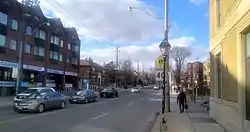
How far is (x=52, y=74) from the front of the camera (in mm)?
59188

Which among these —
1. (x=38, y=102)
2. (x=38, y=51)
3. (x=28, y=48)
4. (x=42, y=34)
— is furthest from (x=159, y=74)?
(x=42, y=34)

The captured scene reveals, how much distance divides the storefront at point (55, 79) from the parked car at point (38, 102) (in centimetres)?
3117

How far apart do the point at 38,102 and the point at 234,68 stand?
1337cm

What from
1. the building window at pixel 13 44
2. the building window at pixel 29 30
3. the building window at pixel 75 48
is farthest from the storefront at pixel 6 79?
the building window at pixel 75 48

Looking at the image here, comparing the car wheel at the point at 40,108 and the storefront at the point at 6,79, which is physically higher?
the storefront at the point at 6,79

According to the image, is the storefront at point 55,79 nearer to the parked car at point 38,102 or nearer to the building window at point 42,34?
the building window at point 42,34

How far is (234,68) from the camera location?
42.5 feet

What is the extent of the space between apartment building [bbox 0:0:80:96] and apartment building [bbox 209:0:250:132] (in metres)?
23.1

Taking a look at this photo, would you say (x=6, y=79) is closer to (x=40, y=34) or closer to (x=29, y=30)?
(x=29, y=30)

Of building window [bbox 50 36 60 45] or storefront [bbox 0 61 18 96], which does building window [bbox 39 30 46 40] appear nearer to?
building window [bbox 50 36 60 45]

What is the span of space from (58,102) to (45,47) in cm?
3144

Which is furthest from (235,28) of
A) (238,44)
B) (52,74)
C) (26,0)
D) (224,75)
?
(52,74)

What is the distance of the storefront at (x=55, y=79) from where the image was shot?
56253 millimetres

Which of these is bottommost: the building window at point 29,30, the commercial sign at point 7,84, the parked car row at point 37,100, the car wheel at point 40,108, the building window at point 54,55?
the car wheel at point 40,108
